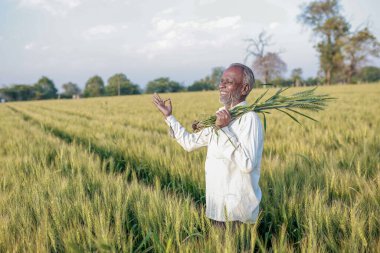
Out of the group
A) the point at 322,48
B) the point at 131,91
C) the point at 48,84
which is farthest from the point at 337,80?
the point at 48,84

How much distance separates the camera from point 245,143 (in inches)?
55.7

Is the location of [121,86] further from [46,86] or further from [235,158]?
[235,158]

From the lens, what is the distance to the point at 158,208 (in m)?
1.58

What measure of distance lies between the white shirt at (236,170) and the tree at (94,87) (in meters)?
88.5

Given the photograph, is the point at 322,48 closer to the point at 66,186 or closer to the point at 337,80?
the point at 337,80

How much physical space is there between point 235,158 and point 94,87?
95.3 metres

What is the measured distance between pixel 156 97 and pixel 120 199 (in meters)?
0.60

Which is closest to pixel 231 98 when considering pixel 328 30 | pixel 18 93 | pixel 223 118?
pixel 223 118

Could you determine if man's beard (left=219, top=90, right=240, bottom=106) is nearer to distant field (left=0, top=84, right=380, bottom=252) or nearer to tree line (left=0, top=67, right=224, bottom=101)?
distant field (left=0, top=84, right=380, bottom=252)

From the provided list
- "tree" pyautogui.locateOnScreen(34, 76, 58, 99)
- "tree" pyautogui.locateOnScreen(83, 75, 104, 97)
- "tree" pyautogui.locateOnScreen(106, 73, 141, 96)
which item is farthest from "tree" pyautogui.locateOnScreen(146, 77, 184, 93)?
"tree" pyautogui.locateOnScreen(34, 76, 58, 99)

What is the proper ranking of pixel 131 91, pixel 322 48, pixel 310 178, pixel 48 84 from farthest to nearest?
pixel 48 84, pixel 131 91, pixel 322 48, pixel 310 178

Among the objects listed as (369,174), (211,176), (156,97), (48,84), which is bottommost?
(369,174)

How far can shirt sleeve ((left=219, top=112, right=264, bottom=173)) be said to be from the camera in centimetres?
138

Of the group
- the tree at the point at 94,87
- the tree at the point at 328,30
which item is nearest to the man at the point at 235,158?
the tree at the point at 328,30
